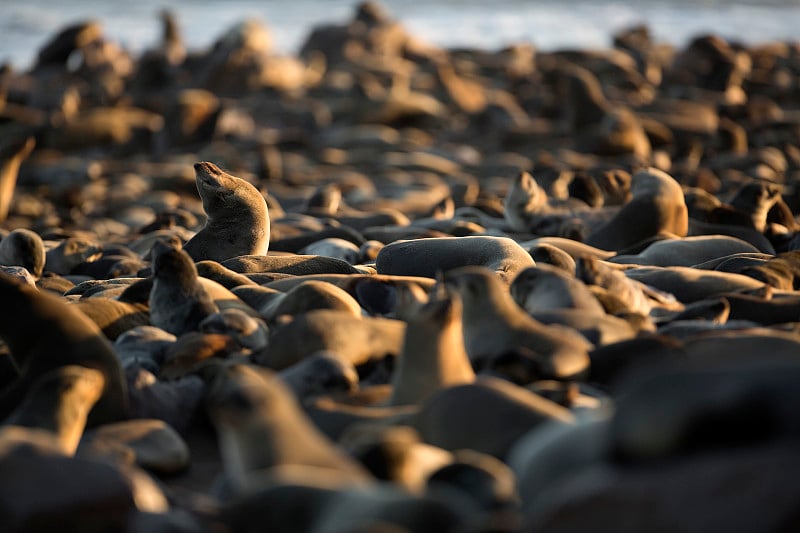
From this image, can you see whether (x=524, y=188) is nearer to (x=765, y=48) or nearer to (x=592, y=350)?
(x=592, y=350)

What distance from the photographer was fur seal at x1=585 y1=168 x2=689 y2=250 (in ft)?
24.6

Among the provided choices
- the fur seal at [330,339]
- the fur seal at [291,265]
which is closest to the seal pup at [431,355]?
the fur seal at [330,339]

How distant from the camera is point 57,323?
13.5 ft

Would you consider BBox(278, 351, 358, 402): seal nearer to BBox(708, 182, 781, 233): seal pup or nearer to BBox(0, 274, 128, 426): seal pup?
BBox(0, 274, 128, 426): seal pup

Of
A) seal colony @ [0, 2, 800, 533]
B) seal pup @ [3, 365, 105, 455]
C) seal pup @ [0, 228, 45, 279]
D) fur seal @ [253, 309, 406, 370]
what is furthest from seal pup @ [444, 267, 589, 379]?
seal pup @ [0, 228, 45, 279]

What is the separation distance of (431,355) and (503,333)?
579 mm

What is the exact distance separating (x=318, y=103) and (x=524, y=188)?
46.2ft

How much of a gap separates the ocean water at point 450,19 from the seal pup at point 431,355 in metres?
30.2

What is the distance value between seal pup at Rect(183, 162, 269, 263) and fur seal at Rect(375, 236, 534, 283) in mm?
886

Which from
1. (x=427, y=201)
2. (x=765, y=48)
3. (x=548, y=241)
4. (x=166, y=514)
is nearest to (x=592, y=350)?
(x=166, y=514)

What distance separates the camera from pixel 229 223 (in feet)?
22.0

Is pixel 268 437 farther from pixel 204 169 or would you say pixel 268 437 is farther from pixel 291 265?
pixel 204 169

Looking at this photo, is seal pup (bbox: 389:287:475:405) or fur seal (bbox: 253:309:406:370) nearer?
seal pup (bbox: 389:287:475:405)

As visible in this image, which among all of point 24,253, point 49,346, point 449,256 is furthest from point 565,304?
point 24,253
